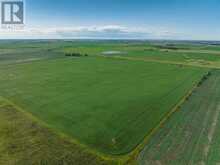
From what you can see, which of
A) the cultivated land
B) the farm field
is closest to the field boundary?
the cultivated land

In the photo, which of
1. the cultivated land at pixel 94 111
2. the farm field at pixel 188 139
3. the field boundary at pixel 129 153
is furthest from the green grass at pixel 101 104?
the farm field at pixel 188 139

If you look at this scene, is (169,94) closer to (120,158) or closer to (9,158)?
(120,158)

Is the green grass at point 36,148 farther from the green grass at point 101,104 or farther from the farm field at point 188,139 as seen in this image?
the farm field at point 188,139

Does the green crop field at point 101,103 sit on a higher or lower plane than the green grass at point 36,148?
higher

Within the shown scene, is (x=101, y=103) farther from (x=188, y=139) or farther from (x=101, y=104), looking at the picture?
(x=188, y=139)

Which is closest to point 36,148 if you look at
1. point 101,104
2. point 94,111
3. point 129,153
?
point 129,153

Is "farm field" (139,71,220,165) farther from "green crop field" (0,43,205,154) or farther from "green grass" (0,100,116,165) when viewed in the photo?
"green grass" (0,100,116,165)
